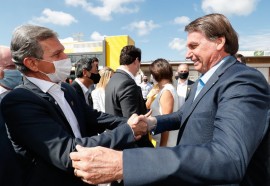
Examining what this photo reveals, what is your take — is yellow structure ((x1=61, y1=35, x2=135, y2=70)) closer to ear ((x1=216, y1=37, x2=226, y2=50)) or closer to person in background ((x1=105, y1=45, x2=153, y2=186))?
person in background ((x1=105, y1=45, x2=153, y2=186))

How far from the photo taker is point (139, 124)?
1.94 metres

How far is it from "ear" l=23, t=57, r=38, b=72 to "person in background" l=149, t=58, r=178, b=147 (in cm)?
207

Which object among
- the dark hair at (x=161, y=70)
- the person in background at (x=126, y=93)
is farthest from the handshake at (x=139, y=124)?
the dark hair at (x=161, y=70)

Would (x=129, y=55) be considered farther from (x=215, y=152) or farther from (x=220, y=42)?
(x=215, y=152)

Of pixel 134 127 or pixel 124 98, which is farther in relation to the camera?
pixel 124 98

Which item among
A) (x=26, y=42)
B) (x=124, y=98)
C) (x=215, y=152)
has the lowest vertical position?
(x=124, y=98)

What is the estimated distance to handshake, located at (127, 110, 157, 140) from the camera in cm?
188

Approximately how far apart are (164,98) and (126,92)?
0.60 metres

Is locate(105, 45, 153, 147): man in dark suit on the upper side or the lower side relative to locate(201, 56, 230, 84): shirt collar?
A: lower

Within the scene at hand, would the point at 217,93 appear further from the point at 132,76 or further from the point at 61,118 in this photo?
the point at 132,76

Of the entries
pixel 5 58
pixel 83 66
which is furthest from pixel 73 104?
pixel 83 66

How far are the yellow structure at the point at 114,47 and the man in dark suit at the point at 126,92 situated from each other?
25634 millimetres

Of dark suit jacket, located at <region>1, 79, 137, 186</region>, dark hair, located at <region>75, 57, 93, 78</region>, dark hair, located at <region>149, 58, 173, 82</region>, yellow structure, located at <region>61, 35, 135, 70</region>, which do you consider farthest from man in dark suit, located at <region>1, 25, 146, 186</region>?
yellow structure, located at <region>61, 35, 135, 70</region>

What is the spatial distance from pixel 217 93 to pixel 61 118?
1.01m
